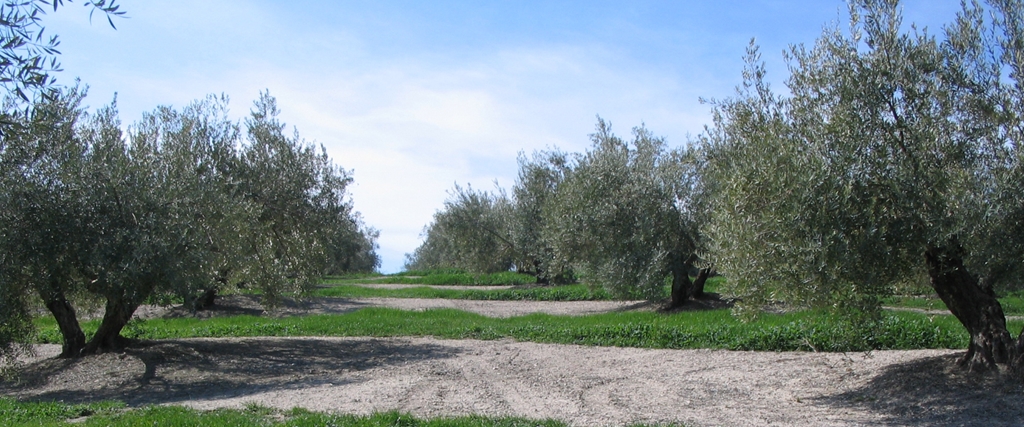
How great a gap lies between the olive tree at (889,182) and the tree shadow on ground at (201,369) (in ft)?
24.3

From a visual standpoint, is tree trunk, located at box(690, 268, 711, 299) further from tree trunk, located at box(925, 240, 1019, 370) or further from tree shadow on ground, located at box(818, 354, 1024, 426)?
tree trunk, located at box(925, 240, 1019, 370)

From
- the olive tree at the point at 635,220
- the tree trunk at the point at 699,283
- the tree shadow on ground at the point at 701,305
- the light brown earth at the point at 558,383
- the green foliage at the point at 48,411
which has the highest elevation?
the olive tree at the point at 635,220

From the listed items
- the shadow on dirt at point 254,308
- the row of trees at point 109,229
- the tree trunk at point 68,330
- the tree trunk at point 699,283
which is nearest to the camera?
the row of trees at point 109,229

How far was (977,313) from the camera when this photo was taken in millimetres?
9922

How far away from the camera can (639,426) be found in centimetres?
805

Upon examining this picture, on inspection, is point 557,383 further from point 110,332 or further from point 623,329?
point 110,332

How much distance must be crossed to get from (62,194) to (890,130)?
12.8 m

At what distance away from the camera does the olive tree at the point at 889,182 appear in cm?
831

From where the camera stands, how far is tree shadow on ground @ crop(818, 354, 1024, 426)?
8719 mm

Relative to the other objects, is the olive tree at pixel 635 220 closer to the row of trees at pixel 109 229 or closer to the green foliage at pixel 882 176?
the row of trees at pixel 109 229

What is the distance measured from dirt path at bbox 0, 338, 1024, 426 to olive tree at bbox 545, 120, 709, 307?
7.28 metres

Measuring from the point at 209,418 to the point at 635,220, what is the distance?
16187 millimetres

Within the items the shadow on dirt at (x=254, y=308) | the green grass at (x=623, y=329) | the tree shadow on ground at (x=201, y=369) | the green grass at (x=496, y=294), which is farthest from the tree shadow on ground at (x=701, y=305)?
the shadow on dirt at (x=254, y=308)

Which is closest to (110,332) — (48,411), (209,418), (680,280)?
(48,411)
